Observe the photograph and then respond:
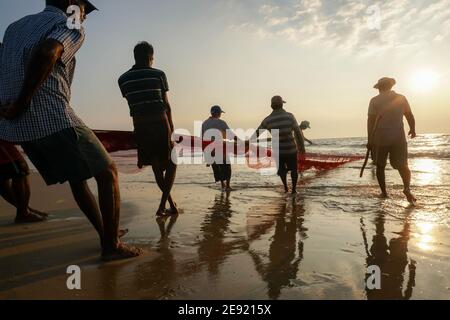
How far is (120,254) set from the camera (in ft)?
9.89

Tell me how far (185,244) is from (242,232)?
771 mm

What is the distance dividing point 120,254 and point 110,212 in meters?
0.38

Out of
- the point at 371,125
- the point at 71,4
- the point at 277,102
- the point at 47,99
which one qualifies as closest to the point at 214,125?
the point at 277,102

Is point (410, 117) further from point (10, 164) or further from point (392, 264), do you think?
point (10, 164)

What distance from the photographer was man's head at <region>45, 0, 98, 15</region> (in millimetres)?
2766

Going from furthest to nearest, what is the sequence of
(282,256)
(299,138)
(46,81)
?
(299,138) → (282,256) → (46,81)

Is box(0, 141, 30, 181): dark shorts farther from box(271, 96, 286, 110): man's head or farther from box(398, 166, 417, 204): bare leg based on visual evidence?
box(398, 166, 417, 204): bare leg

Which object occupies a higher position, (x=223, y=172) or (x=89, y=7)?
(x=89, y=7)

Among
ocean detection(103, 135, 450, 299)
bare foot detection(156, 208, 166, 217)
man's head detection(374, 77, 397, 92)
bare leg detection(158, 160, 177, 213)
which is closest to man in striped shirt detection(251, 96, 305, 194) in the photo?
ocean detection(103, 135, 450, 299)

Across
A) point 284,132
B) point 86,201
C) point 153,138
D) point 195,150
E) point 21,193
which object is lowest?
point 21,193

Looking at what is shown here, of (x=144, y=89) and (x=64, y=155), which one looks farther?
(x=144, y=89)

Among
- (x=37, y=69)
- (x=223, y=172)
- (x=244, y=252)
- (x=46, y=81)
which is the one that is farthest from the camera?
(x=223, y=172)

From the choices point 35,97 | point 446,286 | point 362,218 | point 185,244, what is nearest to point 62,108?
point 35,97

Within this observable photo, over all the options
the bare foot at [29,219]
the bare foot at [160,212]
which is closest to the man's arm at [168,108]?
the bare foot at [160,212]
